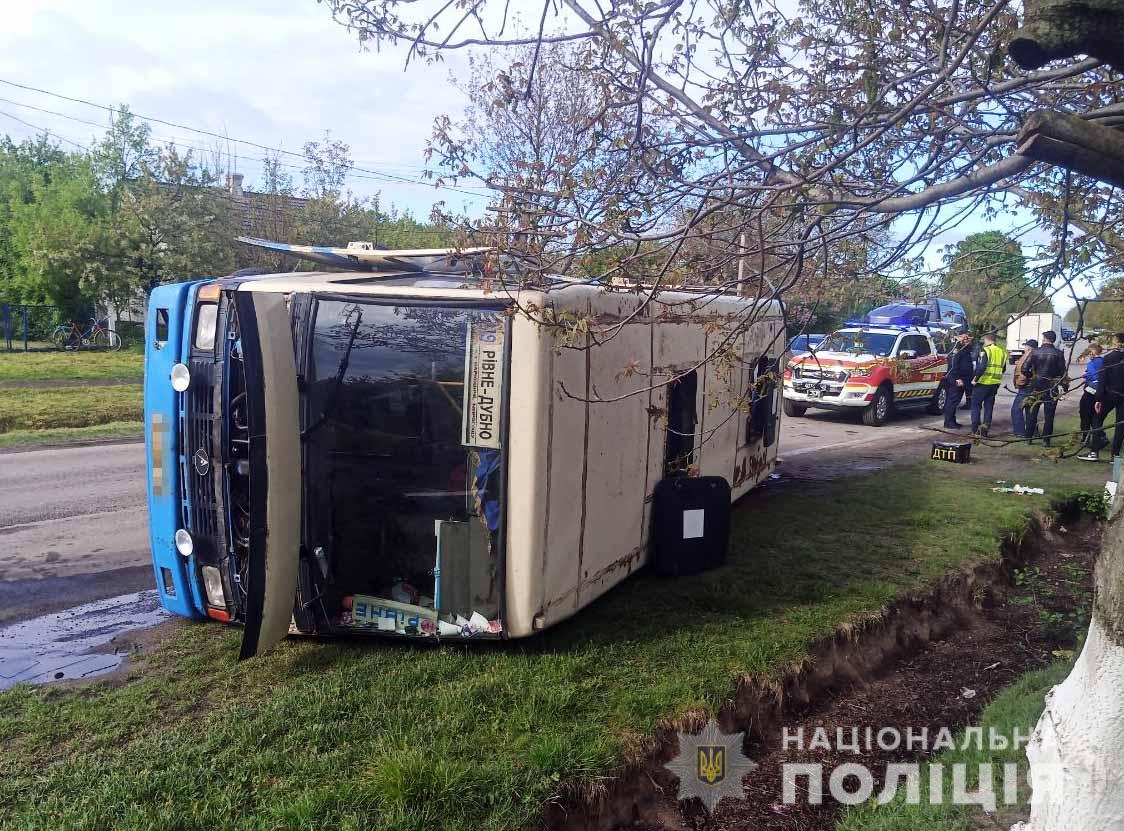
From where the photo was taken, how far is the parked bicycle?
1072 inches

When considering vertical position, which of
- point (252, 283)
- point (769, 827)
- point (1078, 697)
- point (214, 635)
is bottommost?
point (769, 827)

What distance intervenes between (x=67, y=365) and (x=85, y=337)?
7.81 meters

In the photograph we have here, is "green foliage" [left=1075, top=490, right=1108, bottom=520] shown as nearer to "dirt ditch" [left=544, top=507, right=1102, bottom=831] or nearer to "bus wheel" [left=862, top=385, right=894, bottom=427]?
"dirt ditch" [left=544, top=507, right=1102, bottom=831]

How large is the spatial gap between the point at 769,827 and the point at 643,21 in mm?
4194

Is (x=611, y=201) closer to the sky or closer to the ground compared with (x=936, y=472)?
closer to the sky

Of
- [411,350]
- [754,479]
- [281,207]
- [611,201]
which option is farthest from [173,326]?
[281,207]

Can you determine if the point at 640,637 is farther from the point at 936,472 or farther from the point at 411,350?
the point at 936,472

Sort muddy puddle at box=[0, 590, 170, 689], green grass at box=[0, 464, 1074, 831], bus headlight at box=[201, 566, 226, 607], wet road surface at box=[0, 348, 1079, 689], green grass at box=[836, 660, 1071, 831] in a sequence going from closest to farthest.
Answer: green grass at box=[0, 464, 1074, 831]
green grass at box=[836, 660, 1071, 831]
muddy puddle at box=[0, 590, 170, 689]
bus headlight at box=[201, 566, 226, 607]
wet road surface at box=[0, 348, 1079, 689]

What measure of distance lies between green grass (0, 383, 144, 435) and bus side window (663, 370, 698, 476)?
11046 millimetres

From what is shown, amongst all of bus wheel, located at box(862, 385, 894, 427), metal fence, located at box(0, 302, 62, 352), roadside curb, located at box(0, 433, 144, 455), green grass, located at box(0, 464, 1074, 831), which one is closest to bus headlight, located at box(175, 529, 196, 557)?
green grass, located at box(0, 464, 1074, 831)

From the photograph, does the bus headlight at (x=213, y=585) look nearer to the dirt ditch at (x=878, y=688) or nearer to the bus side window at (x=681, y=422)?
the dirt ditch at (x=878, y=688)

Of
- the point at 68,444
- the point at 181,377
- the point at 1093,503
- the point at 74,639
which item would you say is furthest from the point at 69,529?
the point at 1093,503

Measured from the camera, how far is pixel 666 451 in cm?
673

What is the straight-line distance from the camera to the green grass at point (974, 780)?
159 inches
